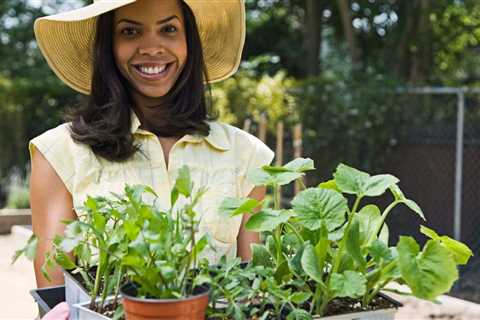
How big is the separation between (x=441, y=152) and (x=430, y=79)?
5.65ft

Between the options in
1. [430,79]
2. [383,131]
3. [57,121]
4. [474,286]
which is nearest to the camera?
[474,286]

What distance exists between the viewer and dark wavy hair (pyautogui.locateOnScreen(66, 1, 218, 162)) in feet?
4.94

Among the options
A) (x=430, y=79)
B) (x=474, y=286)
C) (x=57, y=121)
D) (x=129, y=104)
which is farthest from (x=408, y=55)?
(x=129, y=104)

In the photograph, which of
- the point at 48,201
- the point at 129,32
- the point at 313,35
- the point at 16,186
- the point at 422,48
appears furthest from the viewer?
the point at 313,35

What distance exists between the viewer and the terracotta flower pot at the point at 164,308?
0.69 metres

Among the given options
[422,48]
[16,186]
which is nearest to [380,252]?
[422,48]

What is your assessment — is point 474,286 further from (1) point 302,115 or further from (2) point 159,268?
(2) point 159,268

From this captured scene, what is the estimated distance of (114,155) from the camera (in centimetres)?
150

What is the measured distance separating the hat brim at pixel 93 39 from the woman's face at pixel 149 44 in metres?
0.09

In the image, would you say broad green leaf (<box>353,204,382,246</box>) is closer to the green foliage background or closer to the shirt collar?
the shirt collar

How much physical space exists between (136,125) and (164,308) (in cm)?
92

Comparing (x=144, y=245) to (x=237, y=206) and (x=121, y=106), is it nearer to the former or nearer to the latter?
(x=237, y=206)

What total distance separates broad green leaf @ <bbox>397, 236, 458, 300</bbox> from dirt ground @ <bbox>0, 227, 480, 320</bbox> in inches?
86.2

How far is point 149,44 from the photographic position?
153 centimetres
